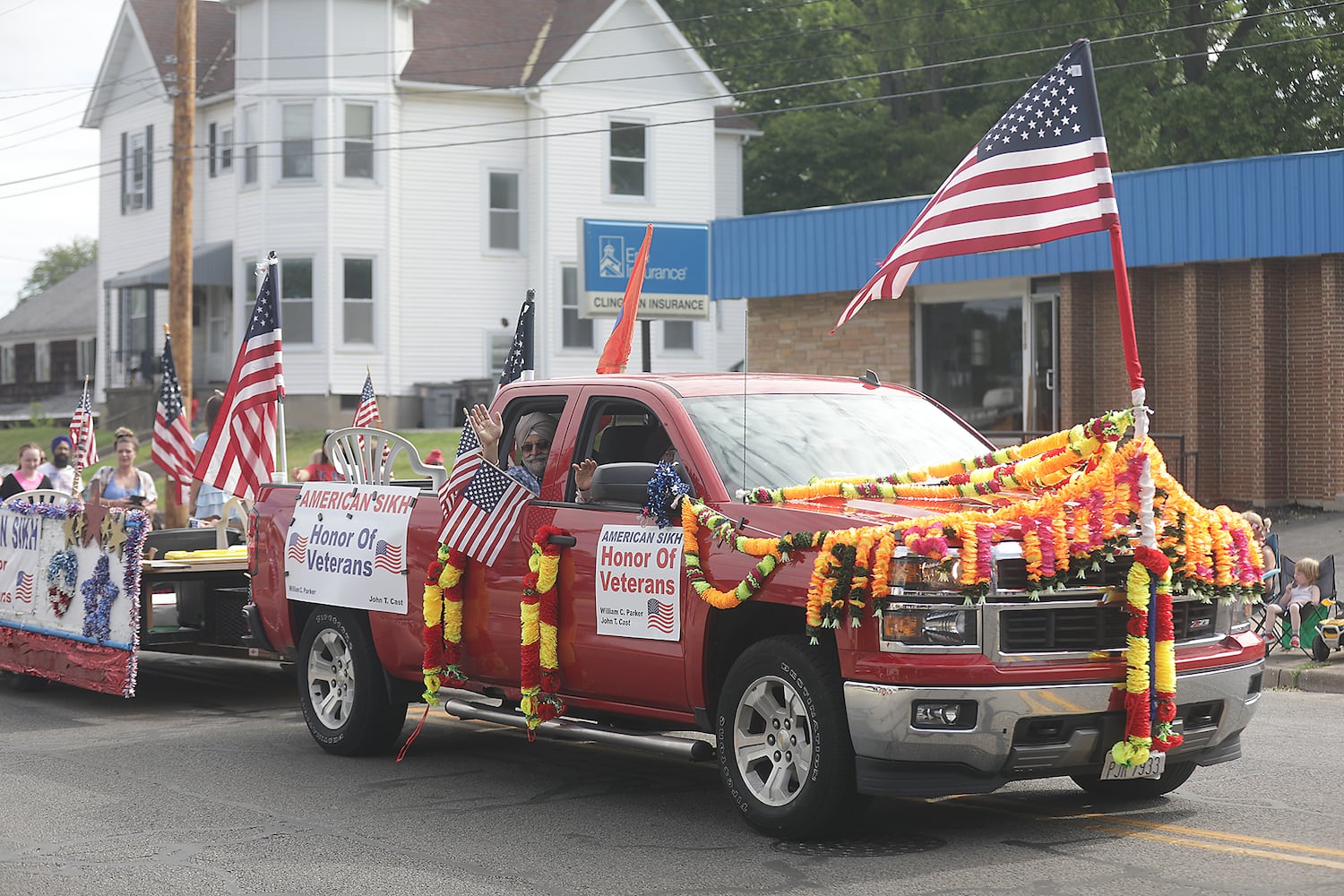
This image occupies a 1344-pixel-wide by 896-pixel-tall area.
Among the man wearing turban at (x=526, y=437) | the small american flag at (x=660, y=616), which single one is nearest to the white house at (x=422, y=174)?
the man wearing turban at (x=526, y=437)

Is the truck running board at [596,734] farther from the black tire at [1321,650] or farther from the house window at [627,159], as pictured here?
the house window at [627,159]

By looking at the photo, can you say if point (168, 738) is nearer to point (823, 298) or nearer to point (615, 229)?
point (615, 229)

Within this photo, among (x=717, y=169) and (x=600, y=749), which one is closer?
(x=600, y=749)

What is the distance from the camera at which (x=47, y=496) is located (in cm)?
1332

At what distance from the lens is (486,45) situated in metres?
40.0

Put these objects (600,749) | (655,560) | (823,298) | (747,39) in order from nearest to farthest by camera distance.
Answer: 1. (655,560)
2. (600,749)
3. (823,298)
4. (747,39)

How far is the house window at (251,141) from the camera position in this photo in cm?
3816

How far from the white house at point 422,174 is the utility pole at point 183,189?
581 inches

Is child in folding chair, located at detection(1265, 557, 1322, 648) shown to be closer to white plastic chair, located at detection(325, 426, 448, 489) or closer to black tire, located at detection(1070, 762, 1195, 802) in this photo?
black tire, located at detection(1070, 762, 1195, 802)

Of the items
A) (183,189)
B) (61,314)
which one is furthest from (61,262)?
(183,189)

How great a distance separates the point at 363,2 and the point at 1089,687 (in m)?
34.1

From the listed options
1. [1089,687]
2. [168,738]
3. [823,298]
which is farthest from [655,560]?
[823,298]

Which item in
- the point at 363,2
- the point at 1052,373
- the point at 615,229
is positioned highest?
the point at 363,2


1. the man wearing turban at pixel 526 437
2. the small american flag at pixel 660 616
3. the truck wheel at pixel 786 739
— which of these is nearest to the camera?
the truck wheel at pixel 786 739
